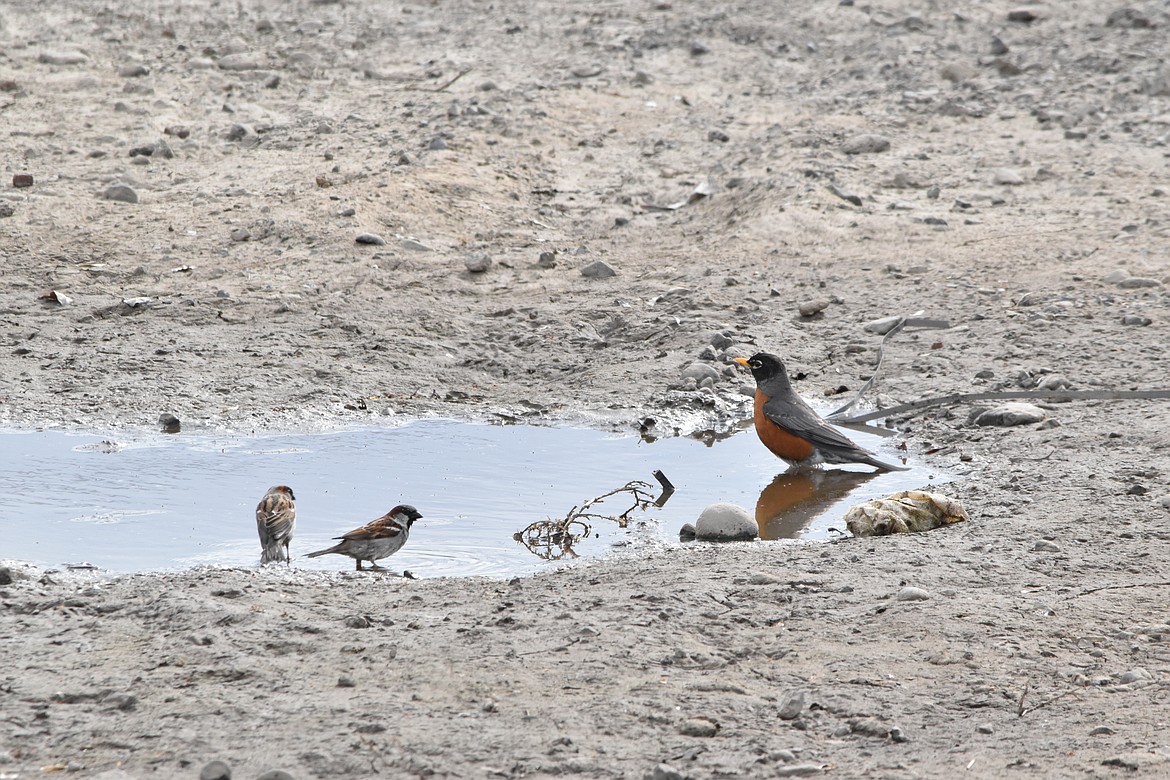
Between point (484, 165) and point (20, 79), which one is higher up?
point (20, 79)

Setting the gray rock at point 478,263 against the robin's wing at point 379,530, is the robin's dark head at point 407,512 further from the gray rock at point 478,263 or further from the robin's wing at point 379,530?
the gray rock at point 478,263

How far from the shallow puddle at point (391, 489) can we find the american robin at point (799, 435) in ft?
0.39

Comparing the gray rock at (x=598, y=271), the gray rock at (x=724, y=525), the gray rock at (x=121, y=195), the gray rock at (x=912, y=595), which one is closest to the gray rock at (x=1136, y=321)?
the gray rock at (x=598, y=271)

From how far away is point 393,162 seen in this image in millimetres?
12359

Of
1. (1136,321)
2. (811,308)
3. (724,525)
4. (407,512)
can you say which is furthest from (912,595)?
(1136,321)

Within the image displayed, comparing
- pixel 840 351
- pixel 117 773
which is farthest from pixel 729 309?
pixel 117 773

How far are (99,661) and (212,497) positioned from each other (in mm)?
2400

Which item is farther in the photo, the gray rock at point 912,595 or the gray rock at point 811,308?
the gray rock at point 811,308

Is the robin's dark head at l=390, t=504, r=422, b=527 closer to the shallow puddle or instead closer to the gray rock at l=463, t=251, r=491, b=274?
the shallow puddle

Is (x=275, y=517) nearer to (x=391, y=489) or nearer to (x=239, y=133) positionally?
(x=391, y=489)

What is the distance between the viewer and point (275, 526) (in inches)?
233

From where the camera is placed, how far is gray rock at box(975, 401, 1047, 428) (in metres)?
8.05

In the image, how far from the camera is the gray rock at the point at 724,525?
655cm

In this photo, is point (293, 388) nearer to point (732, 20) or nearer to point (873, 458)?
point (873, 458)
